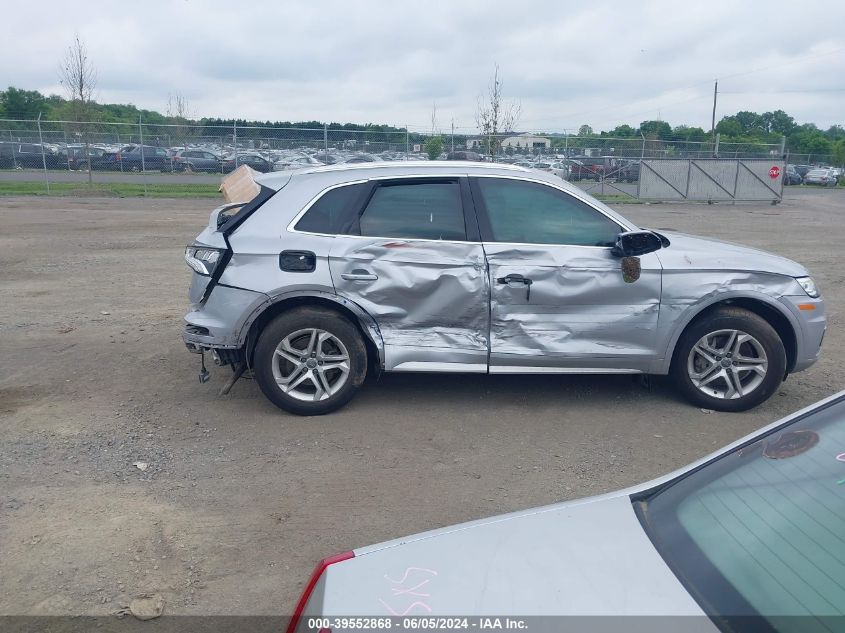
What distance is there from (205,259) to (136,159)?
1046 inches

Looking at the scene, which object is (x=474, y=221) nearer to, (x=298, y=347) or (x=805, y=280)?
(x=298, y=347)

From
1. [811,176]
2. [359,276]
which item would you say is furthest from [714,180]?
[359,276]

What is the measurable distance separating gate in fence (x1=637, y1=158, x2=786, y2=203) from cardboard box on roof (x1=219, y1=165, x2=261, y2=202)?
930 inches

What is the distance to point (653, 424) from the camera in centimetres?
588

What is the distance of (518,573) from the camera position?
2303mm

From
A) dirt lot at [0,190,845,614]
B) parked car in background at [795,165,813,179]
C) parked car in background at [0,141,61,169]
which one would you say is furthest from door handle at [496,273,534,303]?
parked car in background at [795,165,813,179]

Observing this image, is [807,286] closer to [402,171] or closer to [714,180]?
[402,171]

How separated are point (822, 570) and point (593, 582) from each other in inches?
23.2

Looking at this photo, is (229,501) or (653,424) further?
(653,424)

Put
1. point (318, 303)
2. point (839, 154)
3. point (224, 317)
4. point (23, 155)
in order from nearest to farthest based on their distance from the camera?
1. point (224, 317)
2. point (318, 303)
3. point (23, 155)
4. point (839, 154)

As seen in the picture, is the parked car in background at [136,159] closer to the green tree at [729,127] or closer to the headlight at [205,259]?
the headlight at [205,259]

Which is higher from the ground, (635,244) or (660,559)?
(635,244)

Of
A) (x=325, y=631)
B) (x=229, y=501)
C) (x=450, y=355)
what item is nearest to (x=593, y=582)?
(x=325, y=631)

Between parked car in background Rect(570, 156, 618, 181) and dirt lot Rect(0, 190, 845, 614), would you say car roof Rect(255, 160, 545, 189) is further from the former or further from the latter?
parked car in background Rect(570, 156, 618, 181)
